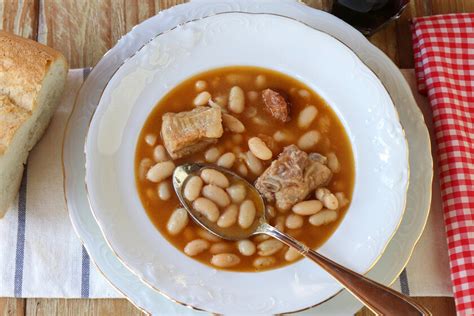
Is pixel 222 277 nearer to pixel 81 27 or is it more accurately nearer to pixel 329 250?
pixel 329 250

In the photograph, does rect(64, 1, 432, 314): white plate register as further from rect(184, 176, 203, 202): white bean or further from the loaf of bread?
rect(184, 176, 203, 202): white bean

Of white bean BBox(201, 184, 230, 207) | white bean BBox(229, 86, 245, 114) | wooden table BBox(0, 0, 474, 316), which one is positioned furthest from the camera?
wooden table BBox(0, 0, 474, 316)

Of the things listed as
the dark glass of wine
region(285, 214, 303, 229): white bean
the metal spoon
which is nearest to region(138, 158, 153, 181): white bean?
the metal spoon

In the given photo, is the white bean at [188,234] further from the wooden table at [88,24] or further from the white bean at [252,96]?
the wooden table at [88,24]

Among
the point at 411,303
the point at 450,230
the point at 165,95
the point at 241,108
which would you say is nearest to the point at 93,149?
the point at 165,95

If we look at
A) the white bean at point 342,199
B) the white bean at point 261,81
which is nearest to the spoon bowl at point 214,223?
the white bean at point 342,199
